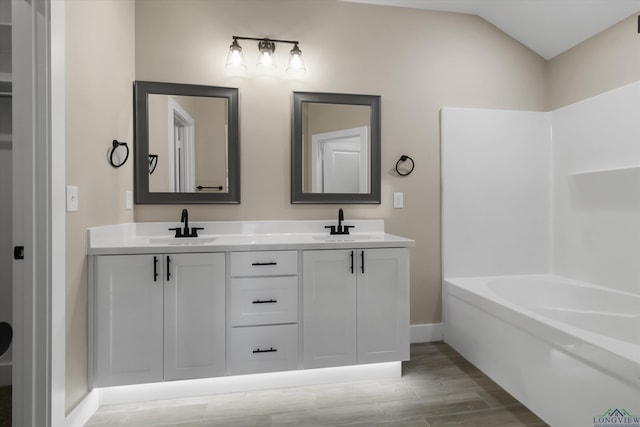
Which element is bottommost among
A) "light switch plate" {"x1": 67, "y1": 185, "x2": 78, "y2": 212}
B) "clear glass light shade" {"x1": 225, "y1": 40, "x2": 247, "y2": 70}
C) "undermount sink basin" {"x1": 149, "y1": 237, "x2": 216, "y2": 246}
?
"undermount sink basin" {"x1": 149, "y1": 237, "x2": 216, "y2": 246}

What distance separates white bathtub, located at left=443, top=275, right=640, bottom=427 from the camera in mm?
1353

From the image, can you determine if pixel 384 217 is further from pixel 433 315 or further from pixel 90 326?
pixel 90 326

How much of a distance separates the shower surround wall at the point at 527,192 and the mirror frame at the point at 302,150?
0.57 metres

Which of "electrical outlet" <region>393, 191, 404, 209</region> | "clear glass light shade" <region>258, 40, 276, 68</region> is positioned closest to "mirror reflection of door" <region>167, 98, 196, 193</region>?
"clear glass light shade" <region>258, 40, 276, 68</region>

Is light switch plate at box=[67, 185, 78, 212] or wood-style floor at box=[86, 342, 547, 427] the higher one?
light switch plate at box=[67, 185, 78, 212]

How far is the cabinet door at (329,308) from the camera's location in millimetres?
1920

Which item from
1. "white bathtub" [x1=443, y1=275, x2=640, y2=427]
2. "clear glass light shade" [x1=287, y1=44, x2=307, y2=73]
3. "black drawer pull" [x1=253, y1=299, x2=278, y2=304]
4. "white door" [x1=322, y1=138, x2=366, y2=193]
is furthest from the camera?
"white door" [x1=322, y1=138, x2=366, y2=193]

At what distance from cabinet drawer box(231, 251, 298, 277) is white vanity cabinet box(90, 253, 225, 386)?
3.3 inches

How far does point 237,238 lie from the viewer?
219 cm

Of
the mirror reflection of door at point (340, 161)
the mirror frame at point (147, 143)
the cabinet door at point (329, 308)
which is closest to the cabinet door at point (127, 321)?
the mirror frame at point (147, 143)

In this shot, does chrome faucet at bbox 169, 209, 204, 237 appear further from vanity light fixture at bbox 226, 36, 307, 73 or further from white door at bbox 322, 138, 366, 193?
vanity light fixture at bbox 226, 36, 307, 73

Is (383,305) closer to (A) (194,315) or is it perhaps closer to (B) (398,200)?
(B) (398,200)

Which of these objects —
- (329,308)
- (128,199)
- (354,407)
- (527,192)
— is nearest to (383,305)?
(329,308)

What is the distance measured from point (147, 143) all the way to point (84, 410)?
1606 millimetres
